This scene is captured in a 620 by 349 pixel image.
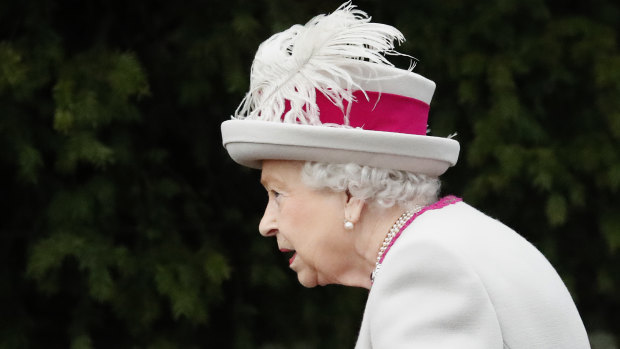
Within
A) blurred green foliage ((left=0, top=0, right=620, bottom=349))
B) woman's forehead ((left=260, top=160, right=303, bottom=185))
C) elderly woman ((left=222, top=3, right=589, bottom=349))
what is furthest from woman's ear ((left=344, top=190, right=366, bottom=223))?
blurred green foliage ((left=0, top=0, right=620, bottom=349))

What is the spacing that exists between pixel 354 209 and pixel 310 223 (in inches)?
4.1

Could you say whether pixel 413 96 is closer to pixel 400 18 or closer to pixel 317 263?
pixel 317 263

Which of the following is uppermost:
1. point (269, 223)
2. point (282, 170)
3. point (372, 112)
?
point (372, 112)

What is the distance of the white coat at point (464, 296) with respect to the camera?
161cm

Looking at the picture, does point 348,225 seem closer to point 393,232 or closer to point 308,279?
point 393,232

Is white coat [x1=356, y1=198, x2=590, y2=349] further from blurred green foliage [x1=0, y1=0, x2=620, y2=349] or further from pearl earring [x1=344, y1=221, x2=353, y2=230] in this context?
blurred green foliage [x1=0, y1=0, x2=620, y2=349]

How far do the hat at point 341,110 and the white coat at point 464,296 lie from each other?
18cm

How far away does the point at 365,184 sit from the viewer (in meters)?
1.91

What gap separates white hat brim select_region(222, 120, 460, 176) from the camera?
6.12ft

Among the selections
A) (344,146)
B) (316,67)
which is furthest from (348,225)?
(316,67)

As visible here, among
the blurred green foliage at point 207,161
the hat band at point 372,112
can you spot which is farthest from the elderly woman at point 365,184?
the blurred green foliage at point 207,161

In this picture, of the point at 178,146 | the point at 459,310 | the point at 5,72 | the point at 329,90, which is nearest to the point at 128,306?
the point at 178,146

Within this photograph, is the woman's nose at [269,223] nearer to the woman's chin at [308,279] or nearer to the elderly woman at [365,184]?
the elderly woman at [365,184]

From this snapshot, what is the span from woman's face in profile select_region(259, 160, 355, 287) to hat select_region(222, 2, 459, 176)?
0.20 ft
